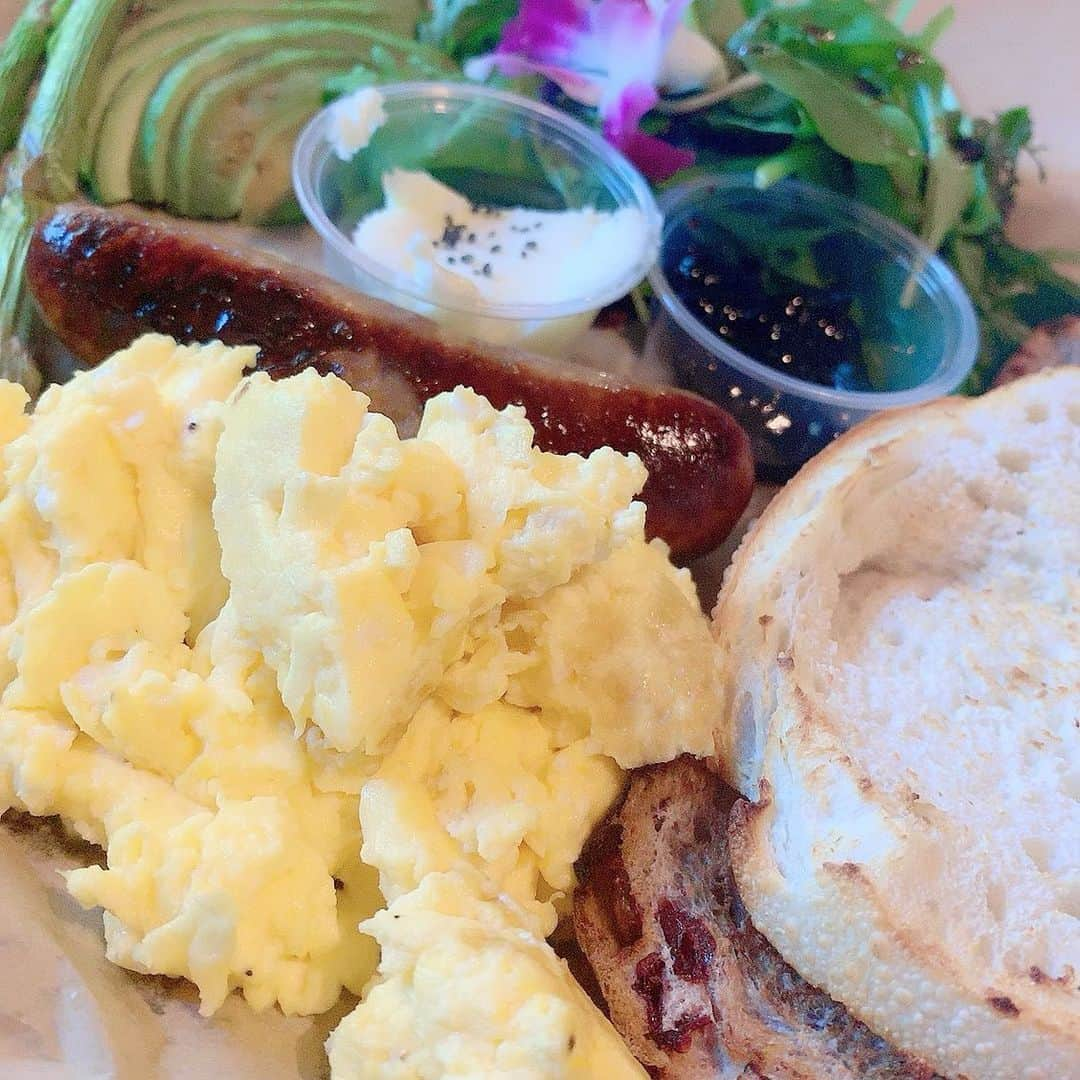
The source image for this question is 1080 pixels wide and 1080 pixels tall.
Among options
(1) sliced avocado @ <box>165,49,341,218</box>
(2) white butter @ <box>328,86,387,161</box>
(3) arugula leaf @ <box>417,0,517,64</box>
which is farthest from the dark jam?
(1) sliced avocado @ <box>165,49,341,218</box>

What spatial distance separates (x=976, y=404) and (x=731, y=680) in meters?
1.01

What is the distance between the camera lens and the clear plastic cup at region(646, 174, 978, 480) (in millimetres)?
2793

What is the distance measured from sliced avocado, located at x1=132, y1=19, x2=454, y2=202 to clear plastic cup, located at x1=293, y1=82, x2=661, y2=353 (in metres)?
0.41

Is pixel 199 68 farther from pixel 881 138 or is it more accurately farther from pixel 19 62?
pixel 881 138

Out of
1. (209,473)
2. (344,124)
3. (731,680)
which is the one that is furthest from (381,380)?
(344,124)

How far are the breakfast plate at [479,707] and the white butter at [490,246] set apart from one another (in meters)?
0.50

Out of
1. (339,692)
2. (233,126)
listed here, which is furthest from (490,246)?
(339,692)

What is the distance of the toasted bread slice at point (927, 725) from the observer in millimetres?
1434

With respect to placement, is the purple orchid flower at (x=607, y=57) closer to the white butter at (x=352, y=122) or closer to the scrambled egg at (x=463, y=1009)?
the white butter at (x=352, y=122)

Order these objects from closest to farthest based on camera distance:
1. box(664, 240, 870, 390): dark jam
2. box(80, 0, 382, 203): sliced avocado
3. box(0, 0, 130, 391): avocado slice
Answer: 1. box(0, 0, 130, 391): avocado slice
2. box(664, 240, 870, 390): dark jam
3. box(80, 0, 382, 203): sliced avocado

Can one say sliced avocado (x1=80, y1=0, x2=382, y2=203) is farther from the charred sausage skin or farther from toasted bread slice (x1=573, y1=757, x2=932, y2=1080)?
toasted bread slice (x1=573, y1=757, x2=932, y2=1080)

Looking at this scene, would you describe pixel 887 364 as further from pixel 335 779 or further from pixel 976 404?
pixel 335 779

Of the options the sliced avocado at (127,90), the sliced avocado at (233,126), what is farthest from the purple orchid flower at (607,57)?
the sliced avocado at (127,90)

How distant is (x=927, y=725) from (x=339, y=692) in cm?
104
